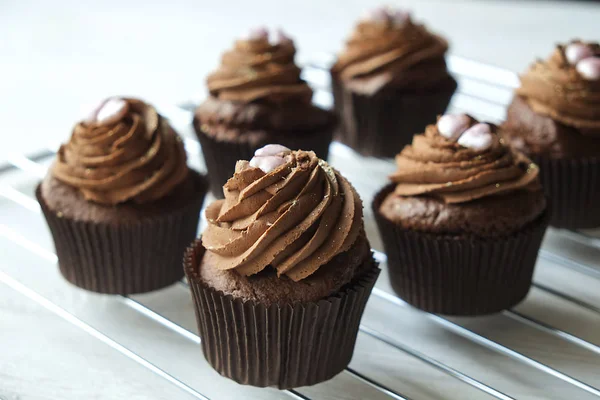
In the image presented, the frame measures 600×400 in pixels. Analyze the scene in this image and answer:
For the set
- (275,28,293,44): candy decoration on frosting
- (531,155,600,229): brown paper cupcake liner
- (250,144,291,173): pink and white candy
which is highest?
(250,144,291,173): pink and white candy

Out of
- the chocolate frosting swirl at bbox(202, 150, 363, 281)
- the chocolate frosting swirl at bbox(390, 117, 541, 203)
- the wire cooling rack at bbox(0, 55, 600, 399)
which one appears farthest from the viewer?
the chocolate frosting swirl at bbox(390, 117, 541, 203)

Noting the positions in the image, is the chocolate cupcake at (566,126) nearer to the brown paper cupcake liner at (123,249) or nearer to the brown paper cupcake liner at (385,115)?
the brown paper cupcake liner at (385,115)

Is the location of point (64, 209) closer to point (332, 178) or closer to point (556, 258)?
point (332, 178)

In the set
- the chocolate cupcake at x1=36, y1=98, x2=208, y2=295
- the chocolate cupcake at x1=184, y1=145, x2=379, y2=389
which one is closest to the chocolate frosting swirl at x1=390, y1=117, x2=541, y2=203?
the chocolate cupcake at x1=184, y1=145, x2=379, y2=389

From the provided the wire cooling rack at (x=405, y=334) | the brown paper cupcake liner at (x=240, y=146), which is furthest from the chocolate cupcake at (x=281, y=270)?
the brown paper cupcake liner at (x=240, y=146)

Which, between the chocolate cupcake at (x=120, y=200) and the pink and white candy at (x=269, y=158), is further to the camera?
the chocolate cupcake at (x=120, y=200)

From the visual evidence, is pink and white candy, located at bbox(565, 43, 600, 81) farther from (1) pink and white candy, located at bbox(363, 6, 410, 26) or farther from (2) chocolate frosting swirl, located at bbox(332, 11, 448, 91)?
(1) pink and white candy, located at bbox(363, 6, 410, 26)

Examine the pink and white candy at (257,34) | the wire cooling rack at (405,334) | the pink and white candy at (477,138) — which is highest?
the pink and white candy at (257,34)
